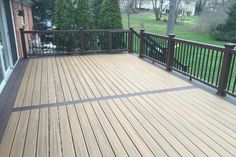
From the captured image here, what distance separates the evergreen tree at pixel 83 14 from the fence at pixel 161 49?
0.61 meters

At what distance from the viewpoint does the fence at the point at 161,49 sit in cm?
380

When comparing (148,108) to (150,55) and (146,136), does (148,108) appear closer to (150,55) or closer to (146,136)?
(146,136)

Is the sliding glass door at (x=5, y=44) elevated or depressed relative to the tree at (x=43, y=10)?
depressed

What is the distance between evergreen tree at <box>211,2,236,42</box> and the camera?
1594cm

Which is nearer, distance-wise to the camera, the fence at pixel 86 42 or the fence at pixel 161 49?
the fence at pixel 161 49

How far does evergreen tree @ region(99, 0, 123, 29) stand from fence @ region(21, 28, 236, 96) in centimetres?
41

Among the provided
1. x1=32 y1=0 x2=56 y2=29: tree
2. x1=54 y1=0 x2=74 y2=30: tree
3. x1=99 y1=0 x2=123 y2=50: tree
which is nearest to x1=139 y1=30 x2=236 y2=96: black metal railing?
x1=99 y1=0 x2=123 y2=50: tree

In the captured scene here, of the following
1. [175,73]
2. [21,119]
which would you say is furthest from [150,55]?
[21,119]

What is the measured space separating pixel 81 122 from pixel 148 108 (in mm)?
1046

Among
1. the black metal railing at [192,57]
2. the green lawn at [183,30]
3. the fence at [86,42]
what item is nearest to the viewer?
the black metal railing at [192,57]

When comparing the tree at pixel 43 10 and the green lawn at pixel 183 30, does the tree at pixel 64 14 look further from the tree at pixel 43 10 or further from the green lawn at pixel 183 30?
the green lawn at pixel 183 30

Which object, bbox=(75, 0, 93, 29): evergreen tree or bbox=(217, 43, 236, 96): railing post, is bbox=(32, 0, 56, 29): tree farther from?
bbox=(217, 43, 236, 96): railing post

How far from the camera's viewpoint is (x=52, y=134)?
264cm

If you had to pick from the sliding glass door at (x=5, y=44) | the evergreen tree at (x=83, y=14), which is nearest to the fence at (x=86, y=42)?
the evergreen tree at (x=83, y=14)
